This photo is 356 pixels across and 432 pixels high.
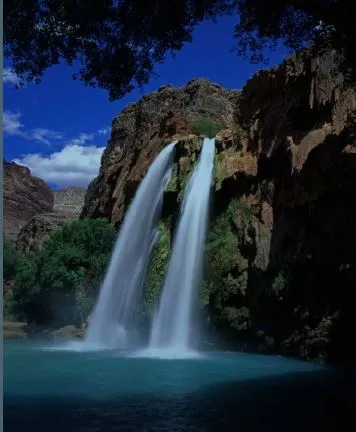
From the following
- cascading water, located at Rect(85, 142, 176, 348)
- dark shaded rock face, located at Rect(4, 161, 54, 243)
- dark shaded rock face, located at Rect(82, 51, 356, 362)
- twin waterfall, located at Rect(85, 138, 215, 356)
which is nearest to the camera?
dark shaded rock face, located at Rect(82, 51, 356, 362)

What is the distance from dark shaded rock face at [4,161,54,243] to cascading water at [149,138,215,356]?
2182 inches

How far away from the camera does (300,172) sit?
60.8 feet

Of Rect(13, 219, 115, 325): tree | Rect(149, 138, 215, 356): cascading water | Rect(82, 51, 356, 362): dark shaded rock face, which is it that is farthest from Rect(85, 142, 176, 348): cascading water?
Rect(149, 138, 215, 356): cascading water

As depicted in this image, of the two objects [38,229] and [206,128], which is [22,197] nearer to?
[38,229]

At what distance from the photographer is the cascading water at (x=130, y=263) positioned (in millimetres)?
25266

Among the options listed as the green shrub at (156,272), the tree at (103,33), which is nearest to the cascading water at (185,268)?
the green shrub at (156,272)

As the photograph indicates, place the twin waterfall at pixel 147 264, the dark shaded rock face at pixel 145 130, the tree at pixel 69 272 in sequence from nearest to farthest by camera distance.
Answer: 1. the twin waterfall at pixel 147 264
2. the tree at pixel 69 272
3. the dark shaded rock face at pixel 145 130

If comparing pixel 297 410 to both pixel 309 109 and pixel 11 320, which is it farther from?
pixel 11 320

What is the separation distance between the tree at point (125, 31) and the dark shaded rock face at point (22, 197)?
69.2 metres

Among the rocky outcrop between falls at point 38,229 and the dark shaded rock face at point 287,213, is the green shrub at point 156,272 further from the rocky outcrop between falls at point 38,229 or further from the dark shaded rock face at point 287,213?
the rocky outcrop between falls at point 38,229

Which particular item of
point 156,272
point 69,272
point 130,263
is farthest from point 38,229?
point 156,272

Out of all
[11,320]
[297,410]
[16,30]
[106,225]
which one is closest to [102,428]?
[297,410]

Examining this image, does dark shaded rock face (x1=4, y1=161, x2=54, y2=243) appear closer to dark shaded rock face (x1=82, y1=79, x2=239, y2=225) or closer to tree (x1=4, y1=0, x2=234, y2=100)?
dark shaded rock face (x1=82, y1=79, x2=239, y2=225)

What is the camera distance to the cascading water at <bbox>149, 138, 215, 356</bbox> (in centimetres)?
2147
